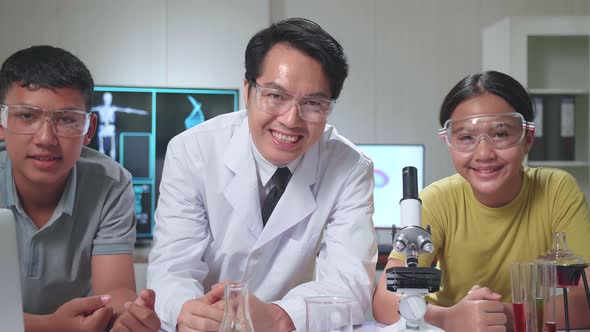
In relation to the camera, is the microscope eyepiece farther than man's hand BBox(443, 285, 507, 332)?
No

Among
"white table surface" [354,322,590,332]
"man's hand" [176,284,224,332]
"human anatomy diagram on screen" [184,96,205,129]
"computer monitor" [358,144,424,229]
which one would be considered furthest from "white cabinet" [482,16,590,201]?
"man's hand" [176,284,224,332]

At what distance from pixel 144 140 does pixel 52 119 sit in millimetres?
2390

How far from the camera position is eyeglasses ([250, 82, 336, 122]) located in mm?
1770

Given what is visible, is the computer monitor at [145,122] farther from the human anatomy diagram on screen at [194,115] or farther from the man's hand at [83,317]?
the man's hand at [83,317]

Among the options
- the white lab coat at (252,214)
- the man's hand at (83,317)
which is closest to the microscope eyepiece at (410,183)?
the white lab coat at (252,214)

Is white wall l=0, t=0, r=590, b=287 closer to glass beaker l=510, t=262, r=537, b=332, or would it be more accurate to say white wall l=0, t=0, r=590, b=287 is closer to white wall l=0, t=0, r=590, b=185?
white wall l=0, t=0, r=590, b=185

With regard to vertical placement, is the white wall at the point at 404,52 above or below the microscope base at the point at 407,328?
above

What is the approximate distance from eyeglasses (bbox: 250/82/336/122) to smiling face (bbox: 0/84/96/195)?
0.55 metres

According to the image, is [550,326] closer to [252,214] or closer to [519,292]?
[519,292]

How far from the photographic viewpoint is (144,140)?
4.20 m

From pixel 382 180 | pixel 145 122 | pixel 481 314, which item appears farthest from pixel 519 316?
pixel 145 122

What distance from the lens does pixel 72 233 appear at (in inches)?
77.1

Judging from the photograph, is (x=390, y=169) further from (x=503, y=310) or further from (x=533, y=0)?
(x=503, y=310)

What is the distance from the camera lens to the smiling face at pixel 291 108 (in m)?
1.76
